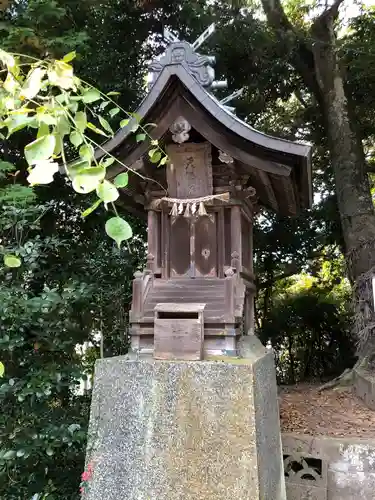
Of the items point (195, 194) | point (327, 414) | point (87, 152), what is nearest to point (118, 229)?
point (87, 152)

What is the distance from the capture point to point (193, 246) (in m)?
3.77

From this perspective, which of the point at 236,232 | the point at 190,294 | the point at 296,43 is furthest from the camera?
the point at 296,43

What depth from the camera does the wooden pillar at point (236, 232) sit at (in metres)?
3.68

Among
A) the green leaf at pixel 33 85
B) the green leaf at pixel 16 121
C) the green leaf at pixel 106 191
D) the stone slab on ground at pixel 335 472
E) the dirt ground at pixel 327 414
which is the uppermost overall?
the green leaf at pixel 33 85

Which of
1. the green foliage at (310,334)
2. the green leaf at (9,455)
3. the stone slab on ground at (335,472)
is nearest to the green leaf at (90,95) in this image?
the green leaf at (9,455)

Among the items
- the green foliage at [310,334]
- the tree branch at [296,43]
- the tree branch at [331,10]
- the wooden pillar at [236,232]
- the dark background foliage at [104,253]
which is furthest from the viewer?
the green foliage at [310,334]

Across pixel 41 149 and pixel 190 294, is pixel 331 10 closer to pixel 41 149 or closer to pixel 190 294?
pixel 190 294

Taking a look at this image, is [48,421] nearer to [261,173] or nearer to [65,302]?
[65,302]

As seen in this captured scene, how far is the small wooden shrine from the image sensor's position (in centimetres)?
335

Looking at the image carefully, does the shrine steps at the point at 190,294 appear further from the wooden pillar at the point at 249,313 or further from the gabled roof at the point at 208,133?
the gabled roof at the point at 208,133

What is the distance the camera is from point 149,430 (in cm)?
313

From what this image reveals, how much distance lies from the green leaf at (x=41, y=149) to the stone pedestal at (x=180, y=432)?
2.28 meters

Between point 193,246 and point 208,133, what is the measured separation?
3.15ft

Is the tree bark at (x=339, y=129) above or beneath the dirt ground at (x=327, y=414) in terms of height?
above
